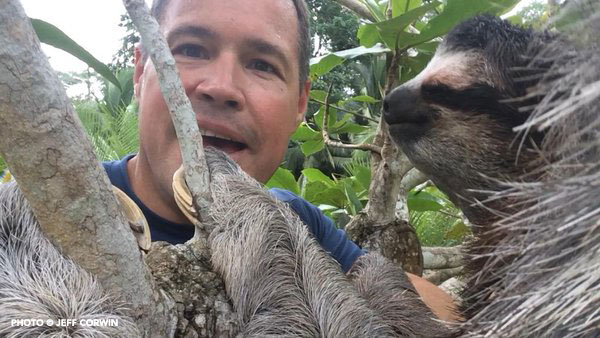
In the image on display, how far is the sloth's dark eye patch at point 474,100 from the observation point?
1990 mm

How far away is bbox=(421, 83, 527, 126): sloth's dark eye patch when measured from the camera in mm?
1990

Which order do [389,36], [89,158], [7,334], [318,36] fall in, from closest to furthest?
1. [89,158]
2. [7,334]
3. [389,36]
4. [318,36]

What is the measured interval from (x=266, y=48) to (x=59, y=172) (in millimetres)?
1564

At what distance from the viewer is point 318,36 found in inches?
638

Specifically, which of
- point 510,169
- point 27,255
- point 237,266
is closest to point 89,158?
point 27,255

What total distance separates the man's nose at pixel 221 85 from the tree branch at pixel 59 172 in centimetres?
115

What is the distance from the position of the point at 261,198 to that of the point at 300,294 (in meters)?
0.37

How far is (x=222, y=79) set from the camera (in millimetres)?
2385

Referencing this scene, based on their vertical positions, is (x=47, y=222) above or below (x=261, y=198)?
below

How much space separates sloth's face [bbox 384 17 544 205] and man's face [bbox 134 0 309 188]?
65 centimetres

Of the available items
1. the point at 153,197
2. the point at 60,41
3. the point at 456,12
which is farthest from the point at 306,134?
the point at 60,41

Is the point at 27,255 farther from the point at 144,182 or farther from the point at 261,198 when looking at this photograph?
the point at 144,182

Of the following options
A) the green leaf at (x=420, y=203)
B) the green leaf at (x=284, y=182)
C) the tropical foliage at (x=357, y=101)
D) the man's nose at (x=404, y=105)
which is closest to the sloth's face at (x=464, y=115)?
the man's nose at (x=404, y=105)

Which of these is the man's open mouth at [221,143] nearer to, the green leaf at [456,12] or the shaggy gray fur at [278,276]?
the shaggy gray fur at [278,276]
